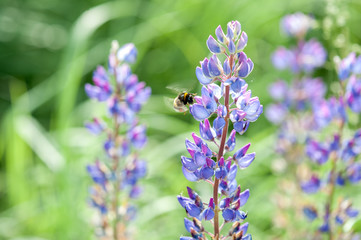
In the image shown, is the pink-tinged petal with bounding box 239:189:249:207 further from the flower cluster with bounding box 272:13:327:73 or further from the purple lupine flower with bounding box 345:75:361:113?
the flower cluster with bounding box 272:13:327:73

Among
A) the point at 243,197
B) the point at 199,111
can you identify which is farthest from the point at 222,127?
the point at 243,197

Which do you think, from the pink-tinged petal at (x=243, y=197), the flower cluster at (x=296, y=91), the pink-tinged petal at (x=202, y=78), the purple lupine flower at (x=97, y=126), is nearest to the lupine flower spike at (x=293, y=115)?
the flower cluster at (x=296, y=91)

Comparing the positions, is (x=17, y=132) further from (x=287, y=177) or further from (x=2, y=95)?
(x=287, y=177)

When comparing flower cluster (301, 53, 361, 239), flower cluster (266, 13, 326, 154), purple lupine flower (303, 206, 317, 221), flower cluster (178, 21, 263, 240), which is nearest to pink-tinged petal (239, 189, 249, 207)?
flower cluster (178, 21, 263, 240)

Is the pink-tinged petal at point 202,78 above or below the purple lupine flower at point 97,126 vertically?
below

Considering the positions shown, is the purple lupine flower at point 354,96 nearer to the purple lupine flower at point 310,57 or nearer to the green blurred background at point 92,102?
the green blurred background at point 92,102
